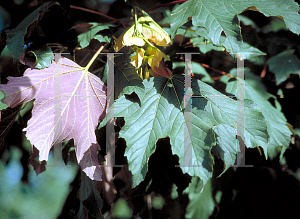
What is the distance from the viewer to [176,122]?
2.03 ft

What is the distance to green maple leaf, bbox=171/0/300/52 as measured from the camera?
1.88ft

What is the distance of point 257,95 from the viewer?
969 mm

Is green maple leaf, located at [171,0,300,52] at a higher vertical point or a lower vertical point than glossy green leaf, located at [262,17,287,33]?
higher

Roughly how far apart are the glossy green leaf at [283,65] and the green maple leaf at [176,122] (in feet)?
1.51

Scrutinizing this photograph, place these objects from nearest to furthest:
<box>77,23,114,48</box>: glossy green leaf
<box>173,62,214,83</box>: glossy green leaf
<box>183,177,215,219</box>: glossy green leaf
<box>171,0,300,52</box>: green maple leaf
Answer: <box>171,0,300,52</box>: green maple leaf, <box>77,23,114,48</box>: glossy green leaf, <box>173,62,214,83</box>: glossy green leaf, <box>183,177,215,219</box>: glossy green leaf

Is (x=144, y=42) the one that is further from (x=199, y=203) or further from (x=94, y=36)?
(x=199, y=203)

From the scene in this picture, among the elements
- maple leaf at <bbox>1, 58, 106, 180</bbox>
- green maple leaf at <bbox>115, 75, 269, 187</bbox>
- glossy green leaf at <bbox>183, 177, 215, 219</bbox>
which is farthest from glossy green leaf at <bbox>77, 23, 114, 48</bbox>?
glossy green leaf at <bbox>183, 177, 215, 219</bbox>

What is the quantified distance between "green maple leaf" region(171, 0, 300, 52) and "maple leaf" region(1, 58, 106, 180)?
28 cm

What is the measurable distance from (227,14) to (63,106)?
1.53 feet

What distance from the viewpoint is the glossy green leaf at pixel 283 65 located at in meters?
1.03

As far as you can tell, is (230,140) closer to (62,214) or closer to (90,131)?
(90,131)

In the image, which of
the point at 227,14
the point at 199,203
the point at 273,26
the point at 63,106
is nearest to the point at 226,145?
the point at 227,14

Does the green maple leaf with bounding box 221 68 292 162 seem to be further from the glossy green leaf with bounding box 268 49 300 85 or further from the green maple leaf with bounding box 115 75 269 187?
the green maple leaf with bounding box 115 75 269 187

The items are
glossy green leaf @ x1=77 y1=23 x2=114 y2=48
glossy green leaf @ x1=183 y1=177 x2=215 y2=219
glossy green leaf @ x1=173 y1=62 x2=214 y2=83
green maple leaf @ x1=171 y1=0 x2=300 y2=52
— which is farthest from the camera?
glossy green leaf @ x1=183 y1=177 x2=215 y2=219
